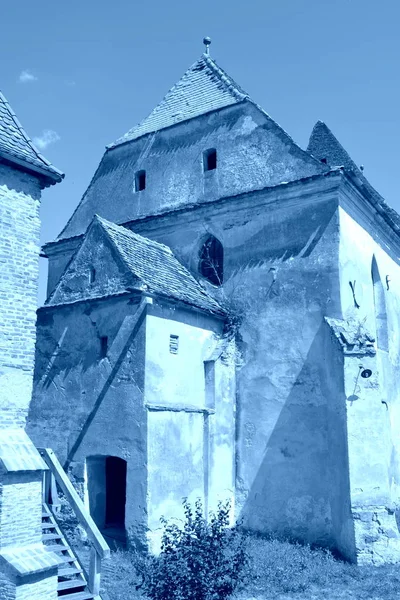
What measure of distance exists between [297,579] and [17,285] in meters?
6.97

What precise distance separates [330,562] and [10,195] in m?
8.97

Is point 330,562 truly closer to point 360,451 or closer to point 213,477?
Result: point 360,451

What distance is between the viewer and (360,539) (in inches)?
407

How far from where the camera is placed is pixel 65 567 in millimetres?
8336

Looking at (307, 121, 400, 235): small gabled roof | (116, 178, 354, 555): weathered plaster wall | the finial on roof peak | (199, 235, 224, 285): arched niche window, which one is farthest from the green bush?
the finial on roof peak

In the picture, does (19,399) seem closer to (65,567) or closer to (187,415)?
(65,567)

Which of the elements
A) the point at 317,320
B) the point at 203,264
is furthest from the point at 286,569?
the point at 203,264

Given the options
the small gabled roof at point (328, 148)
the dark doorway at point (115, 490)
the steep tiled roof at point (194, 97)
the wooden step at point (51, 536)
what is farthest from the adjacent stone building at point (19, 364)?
the small gabled roof at point (328, 148)

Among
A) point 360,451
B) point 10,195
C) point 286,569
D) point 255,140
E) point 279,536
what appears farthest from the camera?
point 255,140

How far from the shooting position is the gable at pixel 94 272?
38.7 ft

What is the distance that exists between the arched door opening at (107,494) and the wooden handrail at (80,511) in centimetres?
224

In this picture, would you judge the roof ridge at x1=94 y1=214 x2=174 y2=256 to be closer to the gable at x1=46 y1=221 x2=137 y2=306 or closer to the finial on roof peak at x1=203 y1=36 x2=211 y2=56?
the gable at x1=46 y1=221 x2=137 y2=306

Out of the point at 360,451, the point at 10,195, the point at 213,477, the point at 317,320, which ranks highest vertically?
the point at 10,195

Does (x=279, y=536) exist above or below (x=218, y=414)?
below
